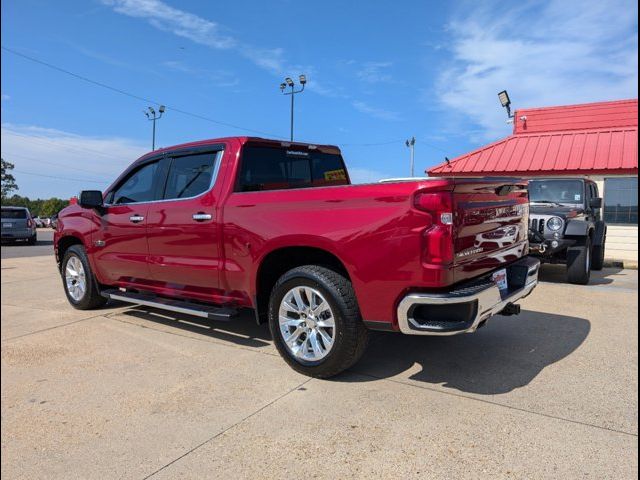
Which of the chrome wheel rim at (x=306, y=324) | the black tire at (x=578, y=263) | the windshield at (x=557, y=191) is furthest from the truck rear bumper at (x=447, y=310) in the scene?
the windshield at (x=557, y=191)

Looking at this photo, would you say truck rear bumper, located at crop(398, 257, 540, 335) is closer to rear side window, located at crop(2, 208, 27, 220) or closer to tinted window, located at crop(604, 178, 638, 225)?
tinted window, located at crop(604, 178, 638, 225)

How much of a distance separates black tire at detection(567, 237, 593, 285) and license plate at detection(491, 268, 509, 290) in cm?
461

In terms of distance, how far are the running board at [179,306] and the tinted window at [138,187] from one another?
105 cm

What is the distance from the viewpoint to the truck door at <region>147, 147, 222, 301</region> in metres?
4.46

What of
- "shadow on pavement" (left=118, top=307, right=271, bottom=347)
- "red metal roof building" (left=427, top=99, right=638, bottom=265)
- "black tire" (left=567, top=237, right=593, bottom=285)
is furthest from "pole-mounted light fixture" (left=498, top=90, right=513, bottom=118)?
"shadow on pavement" (left=118, top=307, right=271, bottom=347)

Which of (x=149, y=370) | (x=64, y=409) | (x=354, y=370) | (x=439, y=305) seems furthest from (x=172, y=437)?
(x=439, y=305)

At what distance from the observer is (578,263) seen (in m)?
7.84

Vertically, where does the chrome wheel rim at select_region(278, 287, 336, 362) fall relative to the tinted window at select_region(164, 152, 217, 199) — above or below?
below

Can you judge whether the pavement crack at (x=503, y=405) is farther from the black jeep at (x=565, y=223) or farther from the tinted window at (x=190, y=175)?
the black jeep at (x=565, y=223)

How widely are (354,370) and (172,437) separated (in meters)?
1.59

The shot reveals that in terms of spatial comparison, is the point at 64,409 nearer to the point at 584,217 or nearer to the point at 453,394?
the point at 453,394

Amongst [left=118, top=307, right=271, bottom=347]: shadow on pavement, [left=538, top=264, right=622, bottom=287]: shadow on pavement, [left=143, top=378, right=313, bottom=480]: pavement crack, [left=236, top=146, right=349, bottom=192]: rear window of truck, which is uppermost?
[left=236, top=146, right=349, bottom=192]: rear window of truck

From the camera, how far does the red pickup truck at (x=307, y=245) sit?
3248 mm

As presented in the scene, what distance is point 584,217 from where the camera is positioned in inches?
335
